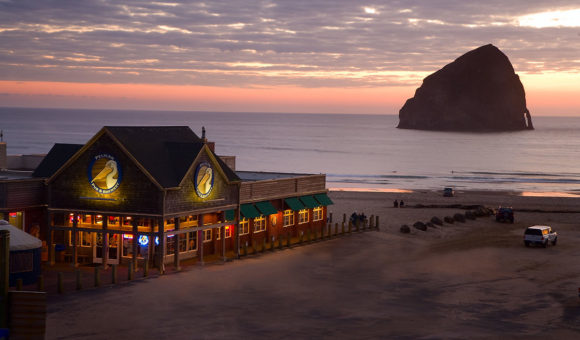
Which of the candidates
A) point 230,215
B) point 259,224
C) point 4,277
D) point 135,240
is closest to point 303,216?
point 259,224

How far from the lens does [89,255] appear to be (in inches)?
1724

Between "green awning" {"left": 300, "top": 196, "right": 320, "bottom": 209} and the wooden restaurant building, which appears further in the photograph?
"green awning" {"left": 300, "top": 196, "right": 320, "bottom": 209}

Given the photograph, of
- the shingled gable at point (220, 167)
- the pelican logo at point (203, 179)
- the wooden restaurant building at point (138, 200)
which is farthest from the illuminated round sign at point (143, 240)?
the shingled gable at point (220, 167)

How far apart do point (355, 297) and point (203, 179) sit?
12.2 metres

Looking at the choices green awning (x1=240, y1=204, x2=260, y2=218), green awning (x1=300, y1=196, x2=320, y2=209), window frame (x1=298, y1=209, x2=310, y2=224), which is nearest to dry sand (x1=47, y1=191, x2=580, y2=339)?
green awning (x1=240, y1=204, x2=260, y2=218)

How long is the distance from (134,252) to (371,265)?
13.6 m

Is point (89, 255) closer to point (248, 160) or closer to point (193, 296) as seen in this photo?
point (193, 296)

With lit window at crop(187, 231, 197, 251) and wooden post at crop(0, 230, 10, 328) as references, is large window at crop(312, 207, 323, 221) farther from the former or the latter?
wooden post at crop(0, 230, 10, 328)

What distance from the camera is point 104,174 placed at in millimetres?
41719

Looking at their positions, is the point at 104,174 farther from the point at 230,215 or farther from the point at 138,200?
the point at 230,215

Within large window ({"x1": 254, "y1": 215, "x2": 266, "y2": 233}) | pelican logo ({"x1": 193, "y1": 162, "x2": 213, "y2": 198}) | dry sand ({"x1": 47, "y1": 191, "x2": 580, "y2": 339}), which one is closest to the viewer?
dry sand ({"x1": 47, "y1": 191, "x2": 580, "y2": 339})

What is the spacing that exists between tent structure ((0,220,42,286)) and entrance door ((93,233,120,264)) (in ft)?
19.5

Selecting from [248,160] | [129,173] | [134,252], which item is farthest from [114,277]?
[248,160]

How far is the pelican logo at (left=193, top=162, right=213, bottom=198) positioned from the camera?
42.7 meters
